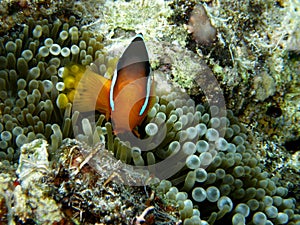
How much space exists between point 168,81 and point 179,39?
0.92ft

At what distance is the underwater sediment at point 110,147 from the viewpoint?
99 centimetres

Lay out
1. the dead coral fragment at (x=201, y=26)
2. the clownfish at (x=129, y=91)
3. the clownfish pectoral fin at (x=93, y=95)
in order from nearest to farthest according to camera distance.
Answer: the clownfish at (x=129, y=91) → the clownfish pectoral fin at (x=93, y=95) → the dead coral fragment at (x=201, y=26)

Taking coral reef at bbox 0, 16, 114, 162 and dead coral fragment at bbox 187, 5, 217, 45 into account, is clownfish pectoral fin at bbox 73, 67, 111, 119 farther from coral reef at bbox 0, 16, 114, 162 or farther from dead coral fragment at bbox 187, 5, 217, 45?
dead coral fragment at bbox 187, 5, 217, 45

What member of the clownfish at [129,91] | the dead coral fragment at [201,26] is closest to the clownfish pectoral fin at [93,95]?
the clownfish at [129,91]

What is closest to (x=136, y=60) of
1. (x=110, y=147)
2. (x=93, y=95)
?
(x=93, y=95)

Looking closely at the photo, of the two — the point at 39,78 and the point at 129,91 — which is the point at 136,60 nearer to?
the point at 129,91

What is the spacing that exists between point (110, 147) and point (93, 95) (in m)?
0.29

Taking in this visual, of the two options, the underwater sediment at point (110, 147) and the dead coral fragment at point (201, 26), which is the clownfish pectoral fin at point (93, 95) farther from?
the dead coral fragment at point (201, 26)

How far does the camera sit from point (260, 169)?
71.8 inches

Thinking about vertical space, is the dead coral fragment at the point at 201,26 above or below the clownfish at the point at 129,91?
above

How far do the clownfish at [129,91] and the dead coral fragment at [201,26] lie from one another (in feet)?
1.96

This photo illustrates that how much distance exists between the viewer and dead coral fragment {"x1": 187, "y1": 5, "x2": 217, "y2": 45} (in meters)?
1.99

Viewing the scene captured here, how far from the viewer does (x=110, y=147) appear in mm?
1525

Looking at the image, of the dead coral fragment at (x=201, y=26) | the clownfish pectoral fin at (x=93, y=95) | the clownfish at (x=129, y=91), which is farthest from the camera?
the dead coral fragment at (x=201, y=26)
